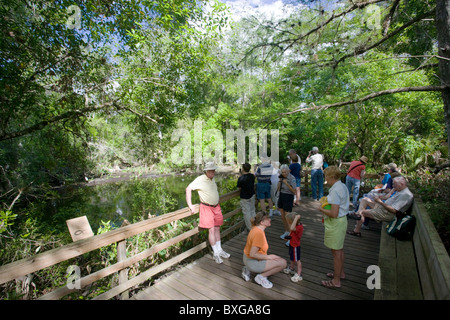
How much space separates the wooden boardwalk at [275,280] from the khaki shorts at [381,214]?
529mm

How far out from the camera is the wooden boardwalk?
8.93 ft

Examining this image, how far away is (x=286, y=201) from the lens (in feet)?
14.2

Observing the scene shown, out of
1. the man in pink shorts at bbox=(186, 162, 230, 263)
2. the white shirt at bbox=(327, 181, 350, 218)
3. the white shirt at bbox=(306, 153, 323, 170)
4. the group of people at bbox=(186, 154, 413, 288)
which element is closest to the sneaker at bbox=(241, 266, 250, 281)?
the group of people at bbox=(186, 154, 413, 288)

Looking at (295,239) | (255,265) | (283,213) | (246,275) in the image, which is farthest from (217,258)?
(283,213)

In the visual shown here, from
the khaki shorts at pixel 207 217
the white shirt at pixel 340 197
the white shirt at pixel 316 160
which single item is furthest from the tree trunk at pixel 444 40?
the khaki shorts at pixel 207 217

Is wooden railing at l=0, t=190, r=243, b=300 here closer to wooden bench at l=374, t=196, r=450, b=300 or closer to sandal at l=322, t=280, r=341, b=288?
sandal at l=322, t=280, r=341, b=288

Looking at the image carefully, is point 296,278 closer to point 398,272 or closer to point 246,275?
point 246,275

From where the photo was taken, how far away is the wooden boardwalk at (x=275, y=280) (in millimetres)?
2723

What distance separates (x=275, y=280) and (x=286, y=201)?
169 cm

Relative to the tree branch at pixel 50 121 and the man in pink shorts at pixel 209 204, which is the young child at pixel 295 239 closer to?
the man in pink shorts at pixel 209 204

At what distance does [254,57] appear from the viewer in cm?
483

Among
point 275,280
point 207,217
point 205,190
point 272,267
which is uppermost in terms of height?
point 205,190
